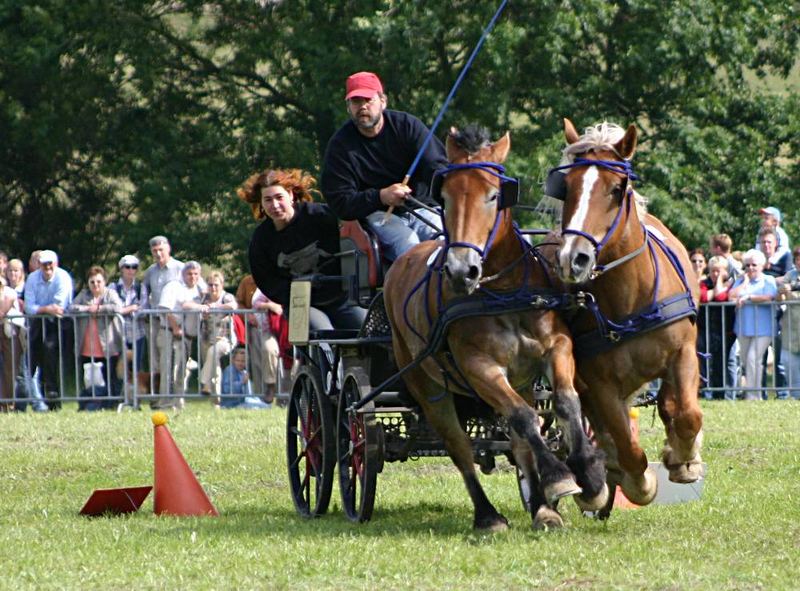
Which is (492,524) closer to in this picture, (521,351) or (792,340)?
(521,351)

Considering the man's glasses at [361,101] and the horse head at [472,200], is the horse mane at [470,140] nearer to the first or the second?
the horse head at [472,200]

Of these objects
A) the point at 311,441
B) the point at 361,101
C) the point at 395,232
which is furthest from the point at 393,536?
the point at 361,101

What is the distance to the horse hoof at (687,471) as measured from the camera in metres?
8.15

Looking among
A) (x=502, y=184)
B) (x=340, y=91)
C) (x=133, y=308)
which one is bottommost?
(x=133, y=308)

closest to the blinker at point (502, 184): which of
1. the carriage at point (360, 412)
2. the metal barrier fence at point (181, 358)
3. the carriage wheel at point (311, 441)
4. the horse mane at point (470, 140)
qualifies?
the horse mane at point (470, 140)

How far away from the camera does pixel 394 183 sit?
9469 millimetres

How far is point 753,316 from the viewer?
1700 cm

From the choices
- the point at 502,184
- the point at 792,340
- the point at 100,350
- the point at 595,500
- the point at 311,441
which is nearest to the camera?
the point at 595,500

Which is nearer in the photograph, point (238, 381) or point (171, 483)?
point (171, 483)

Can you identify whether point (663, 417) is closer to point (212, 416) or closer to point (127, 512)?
point (127, 512)

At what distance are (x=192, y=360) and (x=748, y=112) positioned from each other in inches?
501

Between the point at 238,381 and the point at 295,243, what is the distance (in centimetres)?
822

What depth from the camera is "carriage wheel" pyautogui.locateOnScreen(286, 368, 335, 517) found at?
30.9ft

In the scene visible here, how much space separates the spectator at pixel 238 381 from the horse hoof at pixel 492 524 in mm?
9781
